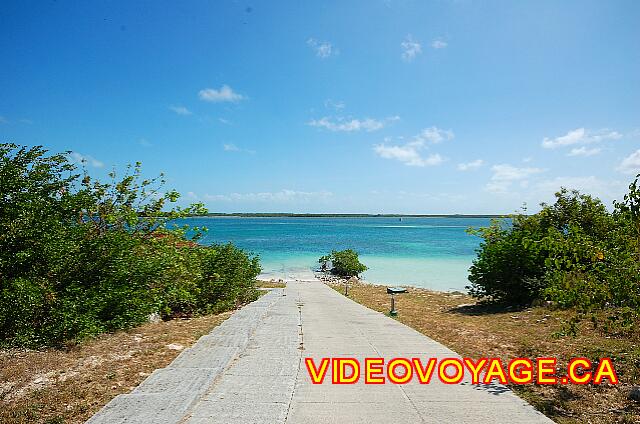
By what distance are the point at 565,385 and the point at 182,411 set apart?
4.63 metres

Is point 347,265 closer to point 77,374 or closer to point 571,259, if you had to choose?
point 571,259

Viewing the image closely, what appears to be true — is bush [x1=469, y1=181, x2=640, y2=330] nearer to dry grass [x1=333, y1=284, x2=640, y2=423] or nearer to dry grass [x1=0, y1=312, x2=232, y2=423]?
dry grass [x1=333, y1=284, x2=640, y2=423]

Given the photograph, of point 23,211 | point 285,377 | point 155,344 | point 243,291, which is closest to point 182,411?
point 285,377

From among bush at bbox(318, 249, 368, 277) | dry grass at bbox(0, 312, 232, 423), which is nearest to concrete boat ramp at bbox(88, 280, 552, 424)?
dry grass at bbox(0, 312, 232, 423)

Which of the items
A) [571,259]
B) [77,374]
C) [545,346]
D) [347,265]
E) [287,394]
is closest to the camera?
[287,394]

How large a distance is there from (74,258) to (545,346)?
8.18m

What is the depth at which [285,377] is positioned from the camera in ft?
17.6

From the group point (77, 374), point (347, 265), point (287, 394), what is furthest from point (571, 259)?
point (347, 265)

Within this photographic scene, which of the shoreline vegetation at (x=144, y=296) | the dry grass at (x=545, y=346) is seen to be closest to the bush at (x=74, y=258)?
the shoreline vegetation at (x=144, y=296)

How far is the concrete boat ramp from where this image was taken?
4.11m

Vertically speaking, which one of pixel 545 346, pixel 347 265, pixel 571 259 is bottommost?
pixel 347 265

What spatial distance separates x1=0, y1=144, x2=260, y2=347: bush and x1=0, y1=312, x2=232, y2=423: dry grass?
0.43 meters

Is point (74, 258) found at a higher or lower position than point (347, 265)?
higher

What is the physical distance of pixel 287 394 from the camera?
4746 mm
